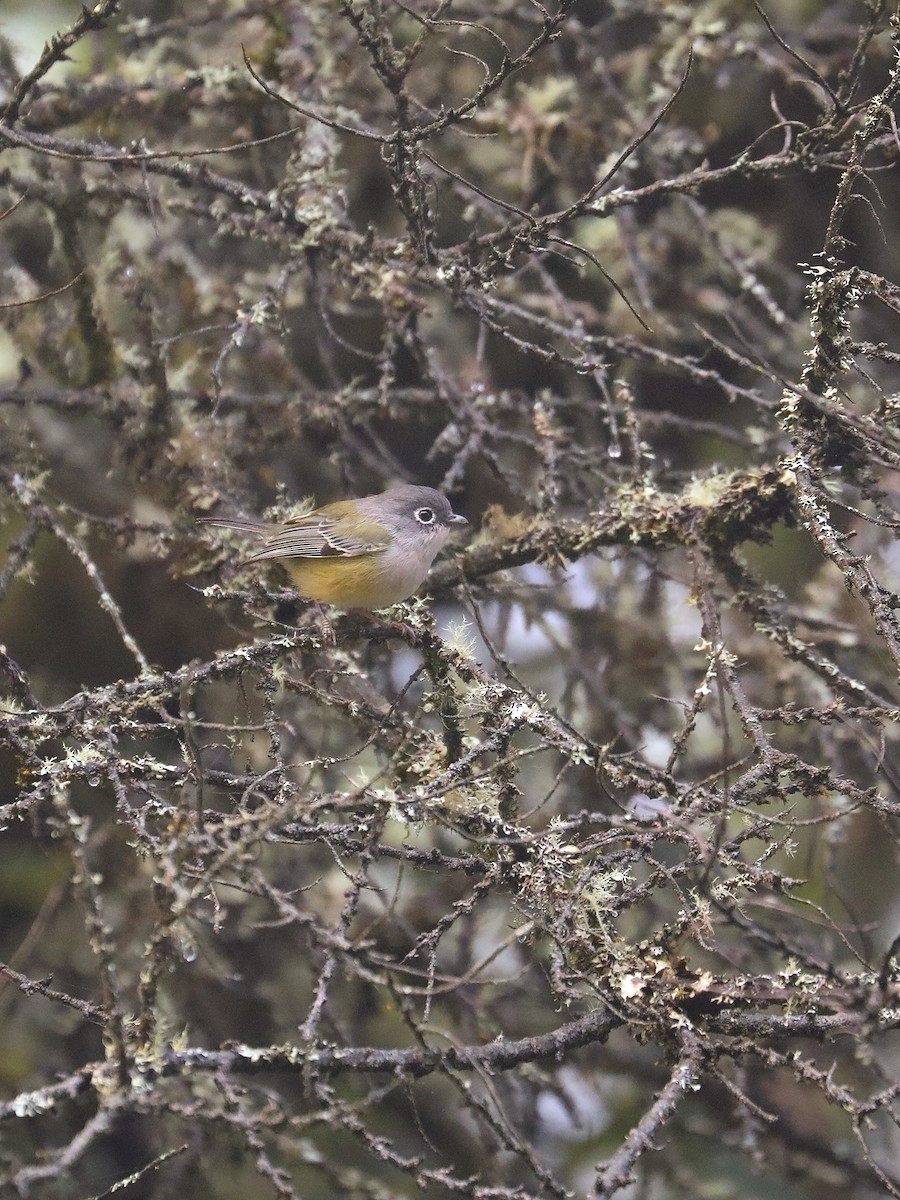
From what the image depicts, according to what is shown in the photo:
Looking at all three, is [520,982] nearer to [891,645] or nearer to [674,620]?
[674,620]

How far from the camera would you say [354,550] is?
15.5 ft

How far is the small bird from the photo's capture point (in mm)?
4496

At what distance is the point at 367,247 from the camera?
395 centimetres

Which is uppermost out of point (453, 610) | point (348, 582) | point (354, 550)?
point (453, 610)

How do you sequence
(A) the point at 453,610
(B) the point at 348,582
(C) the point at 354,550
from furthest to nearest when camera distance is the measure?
(A) the point at 453,610 < (C) the point at 354,550 < (B) the point at 348,582

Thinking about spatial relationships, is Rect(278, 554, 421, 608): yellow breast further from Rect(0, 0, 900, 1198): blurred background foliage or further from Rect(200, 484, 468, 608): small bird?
Rect(0, 0, 900, 1198): blurred background foliage

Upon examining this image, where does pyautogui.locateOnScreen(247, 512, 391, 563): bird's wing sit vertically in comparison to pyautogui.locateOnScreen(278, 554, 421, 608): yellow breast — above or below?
above

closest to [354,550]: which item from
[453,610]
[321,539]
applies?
[321,539]

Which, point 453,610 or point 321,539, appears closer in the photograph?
point 321,539

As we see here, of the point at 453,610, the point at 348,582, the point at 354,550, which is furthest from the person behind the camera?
the point at 453,610

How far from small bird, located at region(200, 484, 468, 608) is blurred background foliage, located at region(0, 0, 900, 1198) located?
4.6 inches

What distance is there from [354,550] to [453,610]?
228 cm

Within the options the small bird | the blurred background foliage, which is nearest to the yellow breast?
the small bird

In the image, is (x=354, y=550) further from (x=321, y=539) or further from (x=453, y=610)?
(x=453, y=610)
